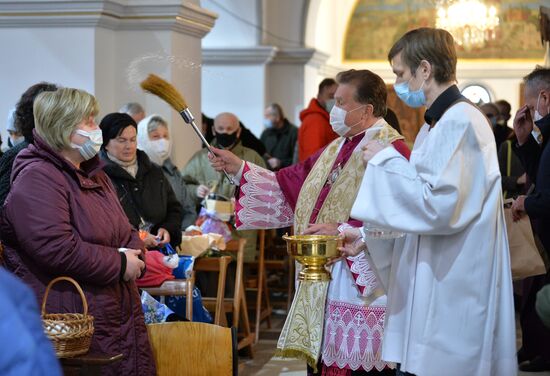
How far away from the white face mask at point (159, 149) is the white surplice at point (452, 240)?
3.69m

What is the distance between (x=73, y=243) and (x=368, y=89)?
5.23ft

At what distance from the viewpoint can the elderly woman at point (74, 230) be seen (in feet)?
12.4

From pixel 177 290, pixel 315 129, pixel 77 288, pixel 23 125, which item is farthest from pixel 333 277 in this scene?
pixel 315 129

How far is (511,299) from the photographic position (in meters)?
3.41

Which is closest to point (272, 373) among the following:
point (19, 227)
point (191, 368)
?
point (191, 368)

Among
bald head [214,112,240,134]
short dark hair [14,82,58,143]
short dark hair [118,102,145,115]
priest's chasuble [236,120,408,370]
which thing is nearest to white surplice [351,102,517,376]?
priest's chasuble [236,120,408,370]

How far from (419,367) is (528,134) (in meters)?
3.26

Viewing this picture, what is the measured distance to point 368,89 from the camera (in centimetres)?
464

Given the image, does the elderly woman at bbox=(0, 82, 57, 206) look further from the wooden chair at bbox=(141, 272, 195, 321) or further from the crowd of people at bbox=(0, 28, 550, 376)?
the wooden chair at bbox=(141, 272, 195, 321)

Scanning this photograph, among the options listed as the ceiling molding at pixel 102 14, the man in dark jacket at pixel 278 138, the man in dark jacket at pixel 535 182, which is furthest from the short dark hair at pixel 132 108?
the man in dark jacket at pixel 278 138

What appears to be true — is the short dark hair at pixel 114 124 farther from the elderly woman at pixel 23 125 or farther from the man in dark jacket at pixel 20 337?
the man in dark jacket at pixel 20 337

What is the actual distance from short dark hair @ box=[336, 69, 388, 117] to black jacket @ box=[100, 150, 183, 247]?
5.45 feet

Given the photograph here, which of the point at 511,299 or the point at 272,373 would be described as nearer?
the point at 511,299

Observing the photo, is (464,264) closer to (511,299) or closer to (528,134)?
(511,299)
